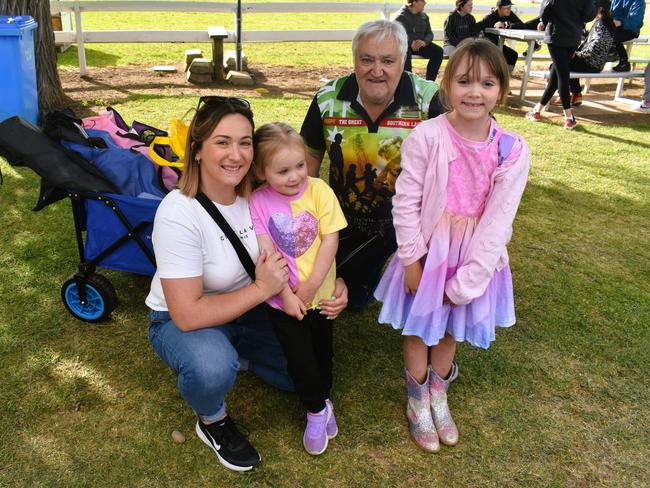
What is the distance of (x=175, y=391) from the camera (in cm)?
271

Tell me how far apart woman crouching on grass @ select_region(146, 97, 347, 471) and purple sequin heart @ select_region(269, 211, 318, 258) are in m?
0.06

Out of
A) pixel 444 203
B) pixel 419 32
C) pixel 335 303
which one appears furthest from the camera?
pixel 419 32

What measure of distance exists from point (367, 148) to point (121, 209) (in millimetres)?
1185

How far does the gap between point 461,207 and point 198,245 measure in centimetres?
98

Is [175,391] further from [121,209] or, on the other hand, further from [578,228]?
[578,228]

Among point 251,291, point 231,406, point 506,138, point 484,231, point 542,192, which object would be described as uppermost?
point 506,138

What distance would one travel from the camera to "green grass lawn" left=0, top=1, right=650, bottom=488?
2.34 m

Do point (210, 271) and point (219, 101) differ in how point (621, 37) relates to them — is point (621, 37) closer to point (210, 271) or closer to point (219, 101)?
point (219, 101)

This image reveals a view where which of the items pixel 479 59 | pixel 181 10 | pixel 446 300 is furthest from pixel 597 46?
pixel 446 300

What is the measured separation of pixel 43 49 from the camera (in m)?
6.43

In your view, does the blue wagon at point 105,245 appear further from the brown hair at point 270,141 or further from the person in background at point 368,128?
the person in background at point 368,128

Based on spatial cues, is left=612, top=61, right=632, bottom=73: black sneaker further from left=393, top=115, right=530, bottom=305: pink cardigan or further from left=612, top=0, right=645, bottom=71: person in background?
left=393, top=115, right=530, bottom=305: pink cardigan

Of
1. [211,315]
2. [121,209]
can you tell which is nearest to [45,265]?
[121,209]

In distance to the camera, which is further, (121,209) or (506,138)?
(121,209)
